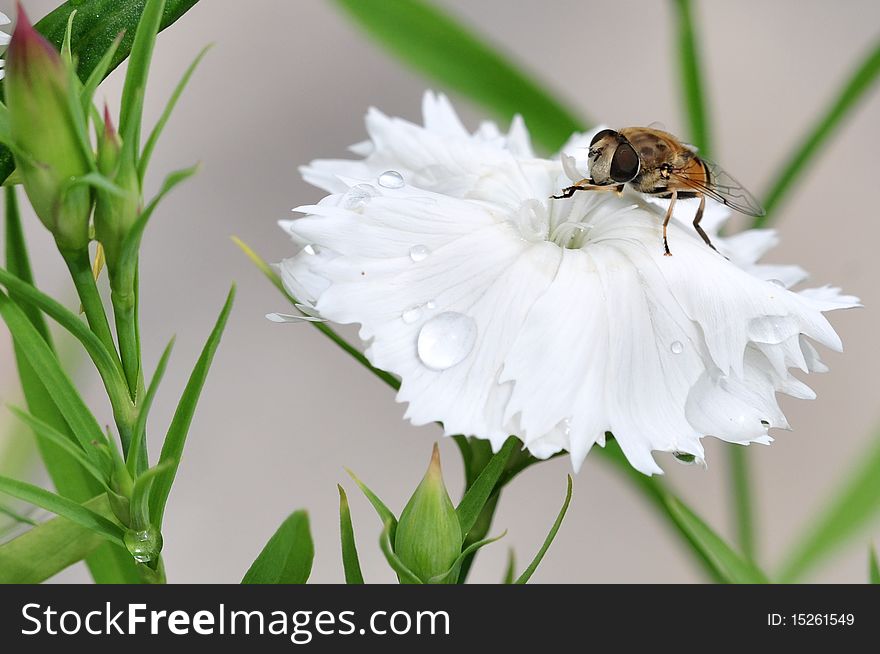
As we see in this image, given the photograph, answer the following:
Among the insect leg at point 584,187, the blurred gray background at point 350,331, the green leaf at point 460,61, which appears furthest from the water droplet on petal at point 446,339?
the blurred gray background at point 350,331

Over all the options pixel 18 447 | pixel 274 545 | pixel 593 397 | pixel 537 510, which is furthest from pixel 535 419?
pixel 537 510

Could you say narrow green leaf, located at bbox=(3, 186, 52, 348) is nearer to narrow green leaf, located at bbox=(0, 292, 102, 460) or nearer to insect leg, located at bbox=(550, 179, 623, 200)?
narrow green leaf, located at bbox=(0, 292, 102, 460)

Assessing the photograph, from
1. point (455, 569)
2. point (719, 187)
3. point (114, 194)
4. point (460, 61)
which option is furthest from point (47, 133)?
point (460, 61)

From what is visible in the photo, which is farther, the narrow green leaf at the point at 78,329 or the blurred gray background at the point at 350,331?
the blurred gray background at the point at 350,331

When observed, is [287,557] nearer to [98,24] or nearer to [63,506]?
[63,506]

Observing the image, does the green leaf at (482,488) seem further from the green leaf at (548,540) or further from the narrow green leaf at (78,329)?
the narrow green leaf at (78,329)

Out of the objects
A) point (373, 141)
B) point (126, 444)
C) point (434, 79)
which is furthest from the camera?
point (434, 79)

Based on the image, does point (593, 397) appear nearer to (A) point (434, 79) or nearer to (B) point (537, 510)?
(A) point (434, 79)
